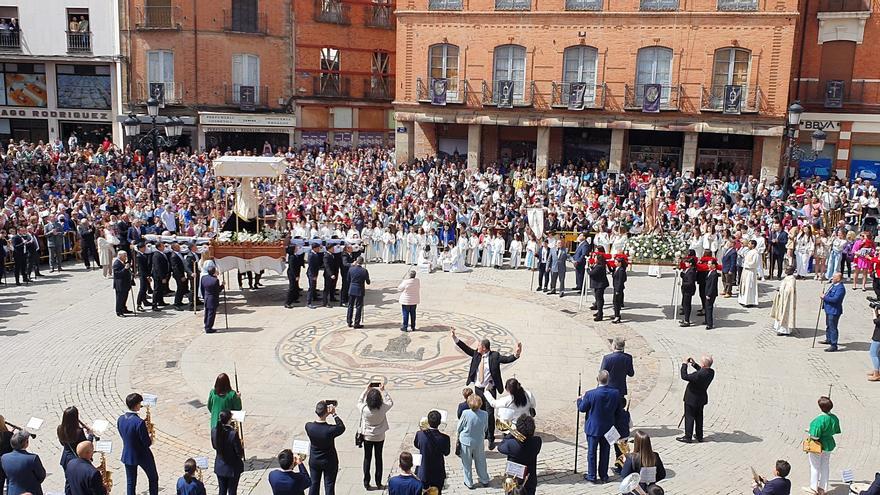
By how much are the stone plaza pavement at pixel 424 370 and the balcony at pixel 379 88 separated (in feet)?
78.7

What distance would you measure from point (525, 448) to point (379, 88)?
120ft

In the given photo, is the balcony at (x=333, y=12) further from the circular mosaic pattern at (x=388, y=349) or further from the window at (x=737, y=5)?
the circular mosaic pattern at (x=388, y=349)

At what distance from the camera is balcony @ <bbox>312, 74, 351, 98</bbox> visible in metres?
42.4

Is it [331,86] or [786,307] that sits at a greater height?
[331,86]

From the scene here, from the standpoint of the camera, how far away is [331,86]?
42.8m

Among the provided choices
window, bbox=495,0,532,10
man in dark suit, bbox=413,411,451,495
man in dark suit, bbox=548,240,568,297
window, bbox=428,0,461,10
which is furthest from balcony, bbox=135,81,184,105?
man in dark suit, bbox=413,411,451,495

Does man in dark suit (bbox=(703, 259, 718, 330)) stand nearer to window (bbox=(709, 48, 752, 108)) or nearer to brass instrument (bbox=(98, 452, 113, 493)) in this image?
brass instrument (bbox=(98, 452, 113, 493))

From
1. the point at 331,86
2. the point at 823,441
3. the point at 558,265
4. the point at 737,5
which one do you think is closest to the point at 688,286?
the point at 558,265

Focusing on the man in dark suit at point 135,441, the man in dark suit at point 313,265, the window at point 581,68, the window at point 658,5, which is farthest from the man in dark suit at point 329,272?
the window at point 658,5

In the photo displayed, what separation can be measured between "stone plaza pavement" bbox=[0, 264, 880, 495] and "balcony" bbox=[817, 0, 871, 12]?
56.4 feet

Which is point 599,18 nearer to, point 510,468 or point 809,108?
point 809,108

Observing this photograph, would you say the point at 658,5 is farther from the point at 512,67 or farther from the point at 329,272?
the point at 329,272

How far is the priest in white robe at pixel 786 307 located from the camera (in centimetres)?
1742

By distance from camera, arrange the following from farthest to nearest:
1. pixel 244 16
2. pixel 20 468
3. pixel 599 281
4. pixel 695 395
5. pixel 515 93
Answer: pixel 244 16, pixel 515 93, pixel 599 281, pixel 695 395, pixel 20 468
